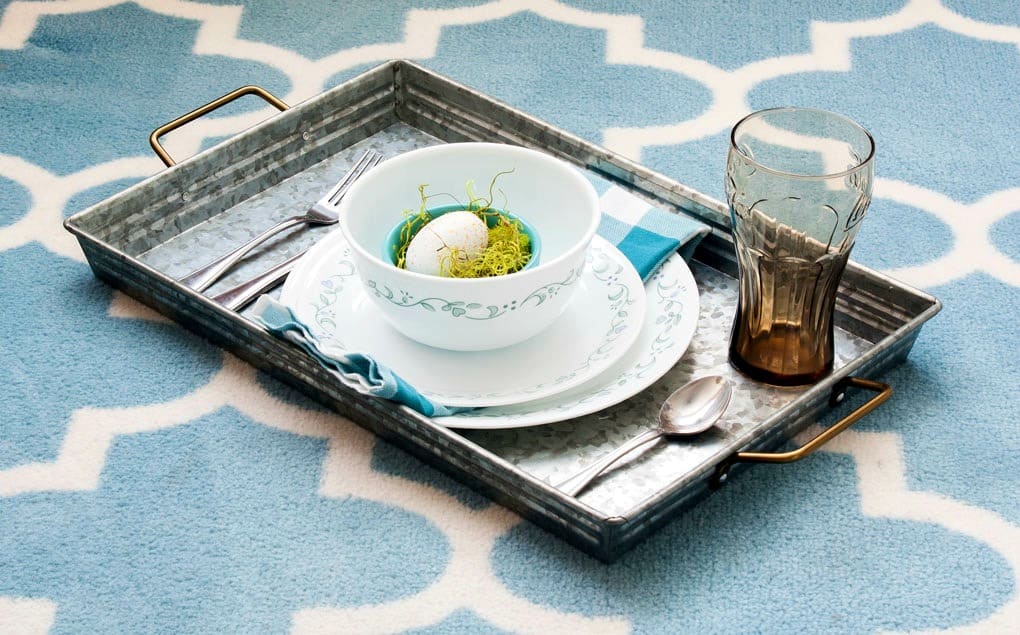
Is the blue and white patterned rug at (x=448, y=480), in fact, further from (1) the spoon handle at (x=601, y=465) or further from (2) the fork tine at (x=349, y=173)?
(2) the fork tine at (x=349, y=173)

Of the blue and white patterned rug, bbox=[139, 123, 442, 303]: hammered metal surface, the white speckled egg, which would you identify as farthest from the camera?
bbox=[139, 123, 442, 303]: hammered metal surface

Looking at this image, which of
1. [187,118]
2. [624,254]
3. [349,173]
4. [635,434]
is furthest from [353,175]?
[635,434]

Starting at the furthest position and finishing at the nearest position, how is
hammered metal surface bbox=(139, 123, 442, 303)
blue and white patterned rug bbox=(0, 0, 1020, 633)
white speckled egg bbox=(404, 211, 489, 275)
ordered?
hammered metal surface bbox=(139, 123, 442, 303), white speckled egg bbox=(404, 211, 489, 275), blue and white patterned rug bbox=(0, 0, 1020, 633)

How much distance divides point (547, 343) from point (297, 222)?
238mm

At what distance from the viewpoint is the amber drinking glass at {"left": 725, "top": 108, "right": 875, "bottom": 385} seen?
0.69 meters

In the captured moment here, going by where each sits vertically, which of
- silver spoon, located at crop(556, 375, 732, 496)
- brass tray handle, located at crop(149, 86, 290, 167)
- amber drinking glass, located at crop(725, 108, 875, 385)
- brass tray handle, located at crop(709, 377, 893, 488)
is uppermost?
amber drinking glass, located at crop(725, 108, 875, 385)

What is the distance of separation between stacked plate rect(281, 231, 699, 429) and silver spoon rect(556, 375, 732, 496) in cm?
2

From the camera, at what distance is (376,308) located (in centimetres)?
A: 79

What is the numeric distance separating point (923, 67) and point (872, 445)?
0.54 metres

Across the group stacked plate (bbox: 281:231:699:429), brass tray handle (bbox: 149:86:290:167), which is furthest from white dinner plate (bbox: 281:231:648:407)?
brass tray handle (bbox: 149:86:290:167)

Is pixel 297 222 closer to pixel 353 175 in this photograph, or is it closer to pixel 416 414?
pixel 353 175

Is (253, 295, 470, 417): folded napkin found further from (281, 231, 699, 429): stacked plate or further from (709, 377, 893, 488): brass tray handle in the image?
(709, 377, 893, 488): brass tray handle

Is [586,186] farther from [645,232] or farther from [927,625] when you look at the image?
[927,625]

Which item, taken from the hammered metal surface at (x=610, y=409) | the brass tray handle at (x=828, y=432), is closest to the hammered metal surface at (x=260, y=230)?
the hammered metal surface at (x=610, y=409)
